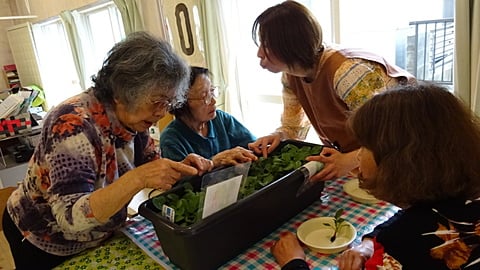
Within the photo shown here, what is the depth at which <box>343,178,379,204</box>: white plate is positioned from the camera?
1063mm

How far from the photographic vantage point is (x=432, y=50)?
2.09 metres

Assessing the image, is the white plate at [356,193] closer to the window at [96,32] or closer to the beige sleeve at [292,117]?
the beige sleeve at [292,117]

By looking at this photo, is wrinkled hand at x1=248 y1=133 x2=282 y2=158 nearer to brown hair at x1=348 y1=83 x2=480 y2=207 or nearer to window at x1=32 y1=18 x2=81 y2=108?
brown hair at x1=348 y1=83 x2=480 y2=207

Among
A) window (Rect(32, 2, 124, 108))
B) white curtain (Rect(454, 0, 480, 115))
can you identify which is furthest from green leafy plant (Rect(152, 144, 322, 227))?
window (Rect(32, 2, 124, 108))

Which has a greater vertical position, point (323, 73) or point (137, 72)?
point (137, 72)

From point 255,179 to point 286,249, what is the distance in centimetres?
23

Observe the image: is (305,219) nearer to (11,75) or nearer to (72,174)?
(72,174)

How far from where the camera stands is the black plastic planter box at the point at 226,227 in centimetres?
80

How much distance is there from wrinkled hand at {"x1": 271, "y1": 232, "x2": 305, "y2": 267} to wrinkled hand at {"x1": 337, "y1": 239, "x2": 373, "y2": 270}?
9 cm

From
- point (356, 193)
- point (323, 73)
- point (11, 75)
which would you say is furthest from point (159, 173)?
point (11, 75)

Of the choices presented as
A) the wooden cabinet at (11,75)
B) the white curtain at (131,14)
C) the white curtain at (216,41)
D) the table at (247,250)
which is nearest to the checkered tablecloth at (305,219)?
the table at (247,250)

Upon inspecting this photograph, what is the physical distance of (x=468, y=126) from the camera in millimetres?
682

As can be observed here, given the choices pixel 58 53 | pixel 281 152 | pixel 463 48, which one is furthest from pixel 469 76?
pixel 58 53

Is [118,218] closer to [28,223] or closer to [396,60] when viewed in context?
[28,223]
